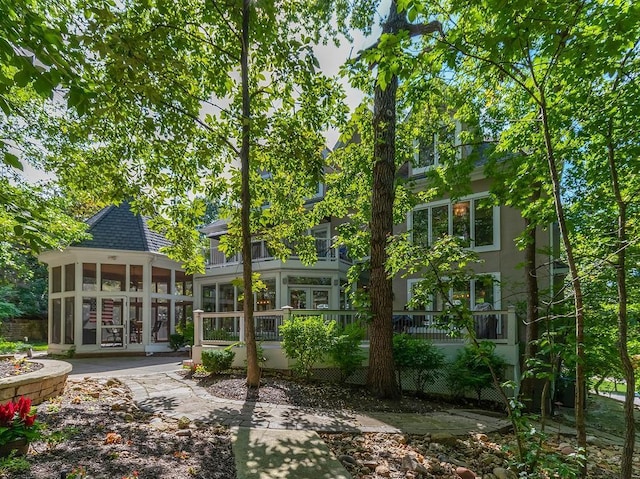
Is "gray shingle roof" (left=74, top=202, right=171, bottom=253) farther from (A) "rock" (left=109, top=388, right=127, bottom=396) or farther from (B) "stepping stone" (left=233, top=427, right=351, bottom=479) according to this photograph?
(B) "stepping stone" (left=233, top=427, right=351, bottom=479)

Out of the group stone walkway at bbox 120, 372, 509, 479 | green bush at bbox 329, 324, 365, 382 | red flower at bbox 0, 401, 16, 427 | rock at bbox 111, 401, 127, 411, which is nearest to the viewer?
red flower at bbox 0, 401, 16, 427

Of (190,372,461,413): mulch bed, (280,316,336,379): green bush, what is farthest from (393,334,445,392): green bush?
(280,316,336,379): green bush

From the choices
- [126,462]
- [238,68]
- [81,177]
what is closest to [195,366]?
[81,177]

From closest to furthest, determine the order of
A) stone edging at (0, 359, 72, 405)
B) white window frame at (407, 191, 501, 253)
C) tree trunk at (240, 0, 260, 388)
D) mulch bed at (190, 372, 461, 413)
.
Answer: stone edging at (0, 359, 72, 405) → mulch bed at (190, 372, 461, 413) → tree trunk at (240, 0, 260, 388) → white window frame at (407, 191, 501, 253)

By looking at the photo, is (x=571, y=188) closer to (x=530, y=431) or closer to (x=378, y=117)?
(x=378, y=117)

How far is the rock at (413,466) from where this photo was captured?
11.4 feet

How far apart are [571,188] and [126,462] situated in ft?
28.0

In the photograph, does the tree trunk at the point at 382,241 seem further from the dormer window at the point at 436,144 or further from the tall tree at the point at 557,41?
the tall tree at the point at 557,41

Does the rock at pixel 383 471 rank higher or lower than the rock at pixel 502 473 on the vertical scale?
higher

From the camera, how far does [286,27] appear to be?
7.80 m

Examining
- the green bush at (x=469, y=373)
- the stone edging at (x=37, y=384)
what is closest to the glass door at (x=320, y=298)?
the green bush at (x=469, y=373)

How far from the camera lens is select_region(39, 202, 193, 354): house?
13.0 meters

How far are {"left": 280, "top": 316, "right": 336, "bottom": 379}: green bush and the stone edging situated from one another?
3.80 m

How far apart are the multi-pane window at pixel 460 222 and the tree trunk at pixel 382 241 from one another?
428 centimetres
